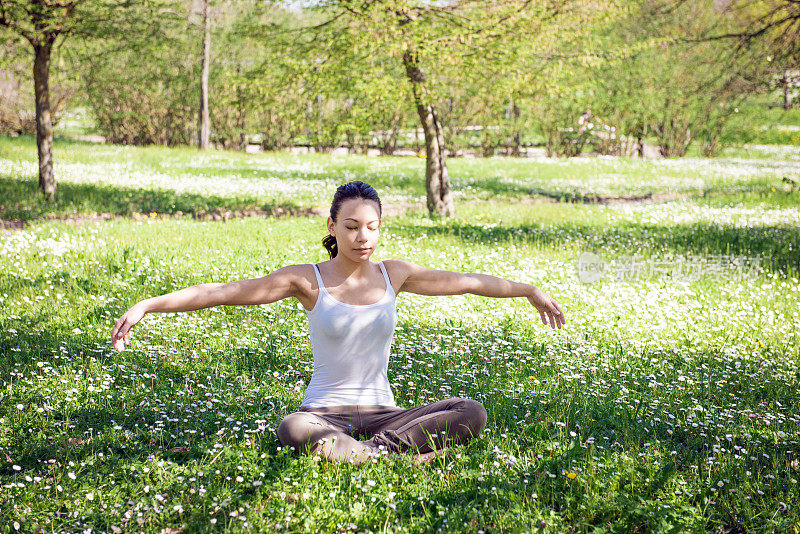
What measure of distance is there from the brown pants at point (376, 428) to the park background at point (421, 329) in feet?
0.34

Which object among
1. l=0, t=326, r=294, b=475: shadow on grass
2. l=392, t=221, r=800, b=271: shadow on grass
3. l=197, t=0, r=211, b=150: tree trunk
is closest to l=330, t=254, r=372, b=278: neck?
l=0, t=326, r=294, b=475: shadow on grass

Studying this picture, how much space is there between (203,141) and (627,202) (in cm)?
1936

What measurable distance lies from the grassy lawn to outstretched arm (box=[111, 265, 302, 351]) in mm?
862

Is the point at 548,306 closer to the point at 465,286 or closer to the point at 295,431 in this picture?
the point at 465,286

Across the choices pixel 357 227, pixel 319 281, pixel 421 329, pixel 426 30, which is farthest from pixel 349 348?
pixel 426 30

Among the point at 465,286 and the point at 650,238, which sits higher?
the point at 465,286

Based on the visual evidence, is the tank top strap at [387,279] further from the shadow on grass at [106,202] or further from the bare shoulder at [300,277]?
the shadow on grass at [106,202]

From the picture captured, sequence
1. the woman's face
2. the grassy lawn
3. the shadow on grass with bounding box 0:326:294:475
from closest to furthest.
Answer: the grassy lawn → the woman's face → the shadow on grass with bounding box 0:326:294:475

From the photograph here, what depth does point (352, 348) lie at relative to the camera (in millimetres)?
4258

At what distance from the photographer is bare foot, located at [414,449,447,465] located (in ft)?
13.8

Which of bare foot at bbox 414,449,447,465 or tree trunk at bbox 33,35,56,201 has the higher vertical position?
tree trunk at bbox 33,35,56,201

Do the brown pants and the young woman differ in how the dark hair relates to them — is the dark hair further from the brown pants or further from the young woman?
the brown pants

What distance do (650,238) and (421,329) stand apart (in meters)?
7.40

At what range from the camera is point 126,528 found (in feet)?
11.4
